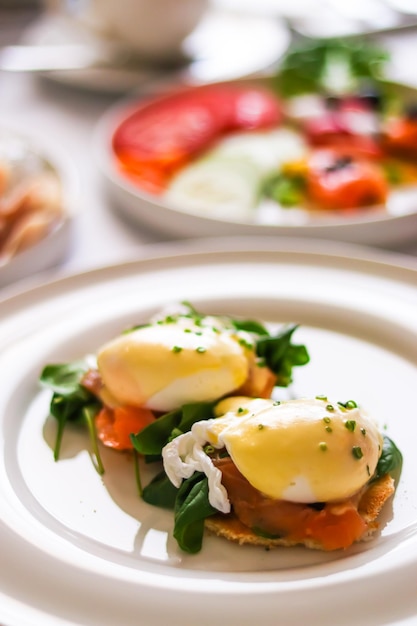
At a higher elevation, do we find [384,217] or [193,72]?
[193,72]

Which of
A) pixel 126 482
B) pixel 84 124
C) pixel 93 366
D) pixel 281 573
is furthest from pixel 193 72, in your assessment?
pixel 281 573

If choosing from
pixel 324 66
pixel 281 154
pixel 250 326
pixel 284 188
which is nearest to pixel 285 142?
pixel 281 154

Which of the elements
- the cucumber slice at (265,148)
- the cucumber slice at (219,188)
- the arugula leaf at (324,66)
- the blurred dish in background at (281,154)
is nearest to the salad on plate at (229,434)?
the blurred dish in background at (281,154)

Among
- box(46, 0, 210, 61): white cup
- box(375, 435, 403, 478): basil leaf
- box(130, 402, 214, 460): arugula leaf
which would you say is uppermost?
box(46, 0, 210, 61): white cup

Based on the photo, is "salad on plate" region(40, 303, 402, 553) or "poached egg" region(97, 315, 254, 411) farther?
"poached egg" region(97, 315, 254, 411)

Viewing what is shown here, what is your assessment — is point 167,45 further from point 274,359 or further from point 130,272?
point 274,359

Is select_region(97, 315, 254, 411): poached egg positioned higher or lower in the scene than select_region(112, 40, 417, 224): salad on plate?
lower

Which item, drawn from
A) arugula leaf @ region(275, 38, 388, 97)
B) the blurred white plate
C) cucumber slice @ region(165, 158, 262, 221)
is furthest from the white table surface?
arugula leaf @ region(275, 38, 388, 97)

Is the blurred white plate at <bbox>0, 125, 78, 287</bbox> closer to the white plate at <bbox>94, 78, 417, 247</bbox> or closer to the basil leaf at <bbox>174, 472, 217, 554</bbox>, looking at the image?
the white plate at <bbox>94, 78, 417, 247</bbox>
